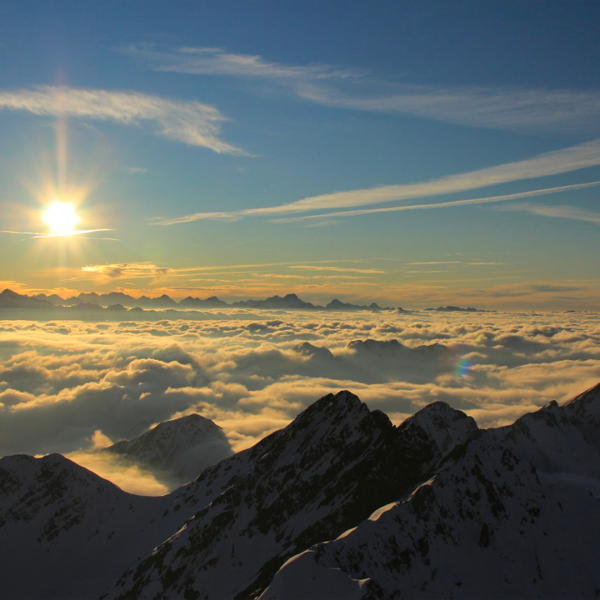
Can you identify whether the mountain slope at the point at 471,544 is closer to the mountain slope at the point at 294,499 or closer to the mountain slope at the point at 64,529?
the mountain slope at the point at 294,499

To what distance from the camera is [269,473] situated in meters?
120

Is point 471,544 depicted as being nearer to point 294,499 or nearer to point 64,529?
point 294,499

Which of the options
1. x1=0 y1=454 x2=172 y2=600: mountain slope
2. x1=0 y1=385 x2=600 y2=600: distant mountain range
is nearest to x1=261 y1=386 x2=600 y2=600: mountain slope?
x1=0 y1=385 x2=600 y2=600: distant mountain range

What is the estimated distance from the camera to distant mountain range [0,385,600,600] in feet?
233

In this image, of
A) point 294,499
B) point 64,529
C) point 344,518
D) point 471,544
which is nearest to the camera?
point 471,544

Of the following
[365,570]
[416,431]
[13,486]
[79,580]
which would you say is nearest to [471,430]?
[416,431]

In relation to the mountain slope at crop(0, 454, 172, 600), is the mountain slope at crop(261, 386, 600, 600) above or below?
above

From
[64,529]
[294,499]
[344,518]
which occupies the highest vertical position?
[344,518]

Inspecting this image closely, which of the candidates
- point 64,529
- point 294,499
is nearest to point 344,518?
point 294,499

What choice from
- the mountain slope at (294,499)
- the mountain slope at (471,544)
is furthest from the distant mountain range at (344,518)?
the mountain slope at (294,499)

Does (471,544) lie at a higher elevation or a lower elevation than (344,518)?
lower

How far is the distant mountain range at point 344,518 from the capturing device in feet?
233

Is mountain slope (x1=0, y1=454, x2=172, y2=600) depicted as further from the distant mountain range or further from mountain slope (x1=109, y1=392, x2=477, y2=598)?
mountain slope (x1=109, y1=392, x2=477, y2=598)

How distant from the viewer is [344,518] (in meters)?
91.8
